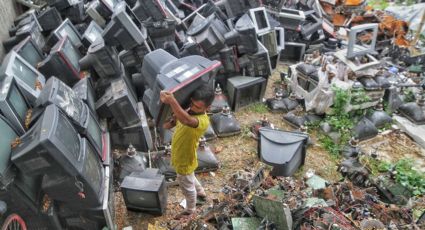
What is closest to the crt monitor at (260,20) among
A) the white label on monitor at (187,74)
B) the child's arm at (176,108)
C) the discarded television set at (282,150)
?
the discarded television set at (282,150)

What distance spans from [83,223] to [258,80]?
3.47 m

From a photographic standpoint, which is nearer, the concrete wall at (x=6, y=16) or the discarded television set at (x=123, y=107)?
the discarded television set at (x=123, y=107)

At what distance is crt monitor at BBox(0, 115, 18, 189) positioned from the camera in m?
2.57

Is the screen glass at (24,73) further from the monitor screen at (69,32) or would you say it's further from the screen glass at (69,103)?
the monitor screen at (69,32)

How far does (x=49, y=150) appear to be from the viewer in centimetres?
252

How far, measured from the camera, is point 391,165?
460 cm

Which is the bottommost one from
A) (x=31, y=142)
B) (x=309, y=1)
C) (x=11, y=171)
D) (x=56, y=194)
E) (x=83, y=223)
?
(x=309, y=1)

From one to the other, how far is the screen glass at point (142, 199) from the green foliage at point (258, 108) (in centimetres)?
269

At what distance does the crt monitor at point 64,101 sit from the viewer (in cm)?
315

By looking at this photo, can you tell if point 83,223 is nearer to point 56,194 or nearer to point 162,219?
point 56,194

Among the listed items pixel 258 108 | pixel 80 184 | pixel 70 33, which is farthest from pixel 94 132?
pixel 258 108

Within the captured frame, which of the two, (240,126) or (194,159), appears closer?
(194,159)

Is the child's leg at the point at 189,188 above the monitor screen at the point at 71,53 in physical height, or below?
→ below

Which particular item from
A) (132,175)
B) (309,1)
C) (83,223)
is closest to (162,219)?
(132,175)
